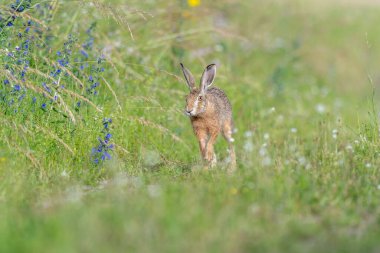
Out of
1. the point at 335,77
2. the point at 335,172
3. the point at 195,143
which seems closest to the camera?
the point at 335,172

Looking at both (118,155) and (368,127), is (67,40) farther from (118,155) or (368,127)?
(368,127)

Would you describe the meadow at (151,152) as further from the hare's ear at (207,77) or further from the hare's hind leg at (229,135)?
the hare's ear at (207,77)

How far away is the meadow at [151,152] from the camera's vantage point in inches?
205

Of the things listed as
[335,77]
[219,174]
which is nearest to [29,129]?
[219,174]

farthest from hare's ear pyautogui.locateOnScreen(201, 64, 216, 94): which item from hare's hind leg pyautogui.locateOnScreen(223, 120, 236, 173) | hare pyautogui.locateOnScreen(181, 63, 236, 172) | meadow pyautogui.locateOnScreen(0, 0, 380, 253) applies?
hare's hind leg pyautogui.locateOnScreen(223, 120, 236, 173)

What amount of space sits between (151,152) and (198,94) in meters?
0.84

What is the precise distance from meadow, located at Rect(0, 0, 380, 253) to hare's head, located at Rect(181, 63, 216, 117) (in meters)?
0.23

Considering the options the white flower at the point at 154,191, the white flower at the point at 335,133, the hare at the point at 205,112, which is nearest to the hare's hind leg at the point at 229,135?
the hare at the point at 205,112

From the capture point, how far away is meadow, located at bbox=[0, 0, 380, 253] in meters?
5.20

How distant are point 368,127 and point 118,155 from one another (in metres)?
2.50

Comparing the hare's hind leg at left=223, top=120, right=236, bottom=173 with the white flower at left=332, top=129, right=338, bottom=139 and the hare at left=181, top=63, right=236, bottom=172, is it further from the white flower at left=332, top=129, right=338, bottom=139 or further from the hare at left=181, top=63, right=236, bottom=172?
the white flower at left=332, top=129, right=338, bottom=139

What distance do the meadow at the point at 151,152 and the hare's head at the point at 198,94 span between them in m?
0.23

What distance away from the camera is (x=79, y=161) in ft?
24.9

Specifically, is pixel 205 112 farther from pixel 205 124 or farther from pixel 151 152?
pixel 151 152
